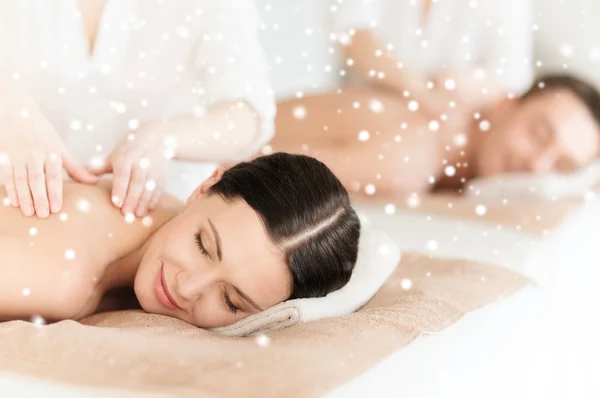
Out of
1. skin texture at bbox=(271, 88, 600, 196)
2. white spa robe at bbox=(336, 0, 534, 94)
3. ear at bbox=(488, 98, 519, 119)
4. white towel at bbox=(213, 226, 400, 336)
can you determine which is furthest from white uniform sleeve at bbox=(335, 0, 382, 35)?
white towel at bbox=(213, 226, 400, 336)

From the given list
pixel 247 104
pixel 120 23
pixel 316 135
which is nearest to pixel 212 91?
pixel 247 104

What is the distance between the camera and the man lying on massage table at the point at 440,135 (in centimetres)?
153

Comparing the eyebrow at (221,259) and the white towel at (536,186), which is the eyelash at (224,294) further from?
the white towel at (536,186)

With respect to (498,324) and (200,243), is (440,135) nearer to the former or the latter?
(498,324)

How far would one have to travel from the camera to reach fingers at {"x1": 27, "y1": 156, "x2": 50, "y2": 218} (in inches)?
A: 29.3

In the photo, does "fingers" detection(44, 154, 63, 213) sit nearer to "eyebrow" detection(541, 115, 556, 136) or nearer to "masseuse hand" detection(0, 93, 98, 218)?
"masseuse hand" detection(0, 93, 98, 218)

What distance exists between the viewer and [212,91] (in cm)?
105

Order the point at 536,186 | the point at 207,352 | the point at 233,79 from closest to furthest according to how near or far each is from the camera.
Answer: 1. the point at 207,352
2. the point at 233,79
3. the point at 536,186

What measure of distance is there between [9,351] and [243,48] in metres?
0.61

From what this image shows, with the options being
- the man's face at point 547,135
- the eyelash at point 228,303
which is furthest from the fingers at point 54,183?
the man's face at point 547,135

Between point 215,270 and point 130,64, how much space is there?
1.56 feet

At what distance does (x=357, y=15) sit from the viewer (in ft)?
5.31

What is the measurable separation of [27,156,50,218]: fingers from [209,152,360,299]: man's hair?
0.19m

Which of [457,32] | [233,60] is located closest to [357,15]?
Answer: [457,32]
